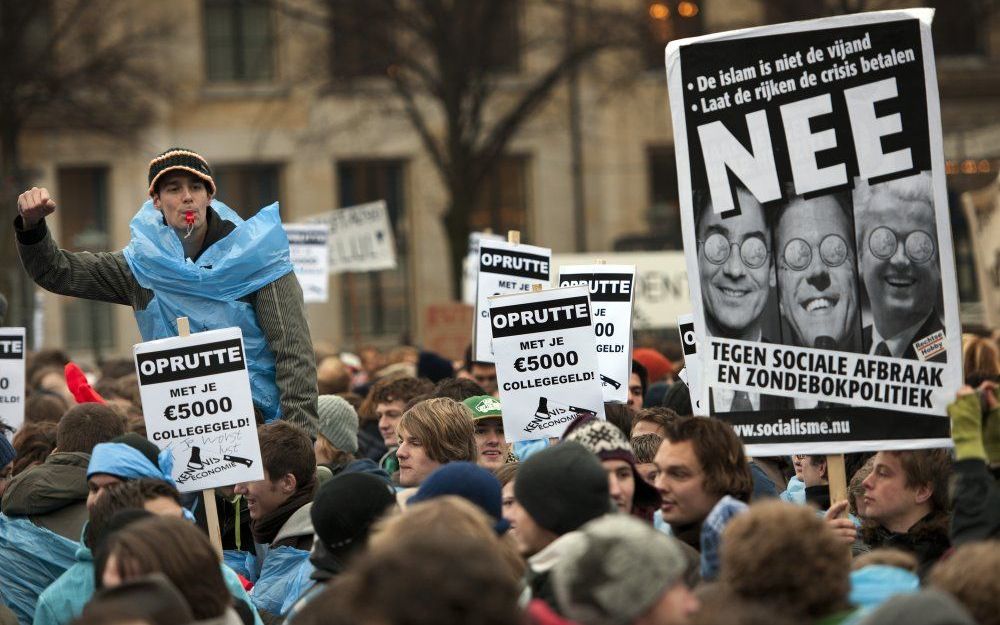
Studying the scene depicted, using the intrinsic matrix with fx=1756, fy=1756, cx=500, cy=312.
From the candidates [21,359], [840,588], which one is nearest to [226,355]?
[840,588]

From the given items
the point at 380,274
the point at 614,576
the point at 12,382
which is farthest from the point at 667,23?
the point at 614,576

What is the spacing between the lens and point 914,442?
624 cm

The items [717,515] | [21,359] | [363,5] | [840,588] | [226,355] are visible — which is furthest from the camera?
[363,5]

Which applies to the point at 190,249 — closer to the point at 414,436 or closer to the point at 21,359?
the point at 414,436

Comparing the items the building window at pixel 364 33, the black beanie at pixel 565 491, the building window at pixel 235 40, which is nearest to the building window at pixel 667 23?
the building window at pixel 364 33

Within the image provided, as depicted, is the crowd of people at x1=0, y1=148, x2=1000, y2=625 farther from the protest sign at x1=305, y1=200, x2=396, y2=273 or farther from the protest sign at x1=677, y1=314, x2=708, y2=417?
the protest sign at x1=305, y1=200, x2=396, y2=273

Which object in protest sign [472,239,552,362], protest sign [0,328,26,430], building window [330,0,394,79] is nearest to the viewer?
protest sign [0,328,26,430]

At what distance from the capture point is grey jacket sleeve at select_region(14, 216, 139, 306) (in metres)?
7.47

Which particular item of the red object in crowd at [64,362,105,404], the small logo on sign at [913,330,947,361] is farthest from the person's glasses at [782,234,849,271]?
the red object in crowd at [64,362,105,404]

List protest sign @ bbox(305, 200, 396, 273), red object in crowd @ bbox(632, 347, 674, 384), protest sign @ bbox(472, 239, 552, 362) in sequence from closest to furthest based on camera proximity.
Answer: protest sign @ bbox(472, 239, 552, 362) < red object in crowd @ bbox(632, 347, 674, 384) < protest sign @ bbox(305, 200, 396, 273)

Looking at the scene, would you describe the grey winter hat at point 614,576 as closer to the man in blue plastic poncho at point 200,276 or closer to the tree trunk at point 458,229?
A: the man in blue plastic poncho at point 200,276

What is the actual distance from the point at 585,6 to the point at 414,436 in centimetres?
2361

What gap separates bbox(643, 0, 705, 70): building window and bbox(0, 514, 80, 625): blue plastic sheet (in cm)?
2318

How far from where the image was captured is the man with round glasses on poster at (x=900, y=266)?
630 centimetres
